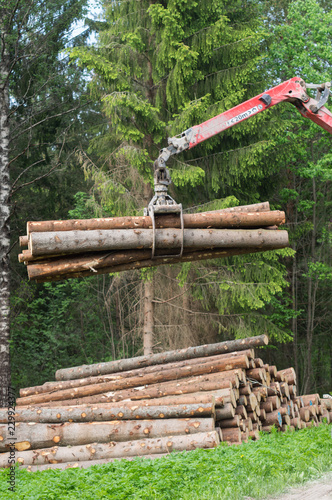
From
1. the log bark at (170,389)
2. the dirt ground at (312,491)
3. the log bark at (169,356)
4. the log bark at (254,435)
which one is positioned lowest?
the dirt ground at (312,491)

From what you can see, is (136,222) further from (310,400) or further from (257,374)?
(310,400)

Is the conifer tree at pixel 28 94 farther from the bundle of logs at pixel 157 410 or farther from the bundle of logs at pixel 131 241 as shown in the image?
the bundle of logs at pixel 131 241

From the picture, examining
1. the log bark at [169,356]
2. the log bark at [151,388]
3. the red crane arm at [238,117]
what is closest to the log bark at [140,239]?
the red crane arm at [238,117]

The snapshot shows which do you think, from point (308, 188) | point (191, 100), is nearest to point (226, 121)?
point (191, 100)

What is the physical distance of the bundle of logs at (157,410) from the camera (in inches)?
304

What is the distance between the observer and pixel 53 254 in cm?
543

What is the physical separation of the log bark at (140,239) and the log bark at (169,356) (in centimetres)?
478

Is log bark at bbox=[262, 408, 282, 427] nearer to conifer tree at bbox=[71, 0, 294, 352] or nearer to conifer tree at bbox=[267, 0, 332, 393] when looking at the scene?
conifer tree at bbox=[71, 0, 294, 352]

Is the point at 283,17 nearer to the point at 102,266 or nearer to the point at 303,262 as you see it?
the point at 303,262

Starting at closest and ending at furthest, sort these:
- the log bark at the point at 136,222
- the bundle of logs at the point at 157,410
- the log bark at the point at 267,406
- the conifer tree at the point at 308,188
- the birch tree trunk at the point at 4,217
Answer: the log bark at the point at 136,222, the bundle of logs at the point at 157,410, the log bark at the point at 267,406, the birch tree trunk at the point at 4,217, the conifer tree at the point at 308,188

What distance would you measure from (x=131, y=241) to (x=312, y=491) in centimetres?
335

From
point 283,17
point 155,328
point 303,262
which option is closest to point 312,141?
point 303,262

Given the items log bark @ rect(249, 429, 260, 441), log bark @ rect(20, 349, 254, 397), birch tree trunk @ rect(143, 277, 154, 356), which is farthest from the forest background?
log bark @ rect(249, 429, 260, 441)

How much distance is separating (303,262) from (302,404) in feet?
37.1
